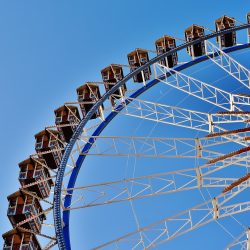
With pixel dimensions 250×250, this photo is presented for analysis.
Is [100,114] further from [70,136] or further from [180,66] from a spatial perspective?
[180,66]

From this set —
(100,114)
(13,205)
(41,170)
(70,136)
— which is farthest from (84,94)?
(13,205)

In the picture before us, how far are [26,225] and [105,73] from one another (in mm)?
12725

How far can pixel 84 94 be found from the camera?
97.0 feet

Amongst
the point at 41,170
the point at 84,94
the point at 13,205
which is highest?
the point at 84,94

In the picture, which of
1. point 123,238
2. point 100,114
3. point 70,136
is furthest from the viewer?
point 100,114

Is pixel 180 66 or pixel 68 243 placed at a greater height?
pixel 180 66

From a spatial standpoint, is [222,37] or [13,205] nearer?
[13,205]

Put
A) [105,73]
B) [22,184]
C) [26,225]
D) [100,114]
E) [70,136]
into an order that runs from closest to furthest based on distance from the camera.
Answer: [26,225]
[22,184]
[70,136]
[100,114]
[105,73]

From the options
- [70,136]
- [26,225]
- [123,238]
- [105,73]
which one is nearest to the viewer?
Answer: [123,238]

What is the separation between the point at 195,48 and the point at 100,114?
326 inches

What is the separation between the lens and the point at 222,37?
3275 cm

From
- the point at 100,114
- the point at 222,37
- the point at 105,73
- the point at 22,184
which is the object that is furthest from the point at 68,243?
the point at 222,37

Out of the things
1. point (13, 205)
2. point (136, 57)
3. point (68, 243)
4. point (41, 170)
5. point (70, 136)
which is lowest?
point (68, 243)

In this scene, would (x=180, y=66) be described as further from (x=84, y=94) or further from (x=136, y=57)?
(x=84, y=94)
